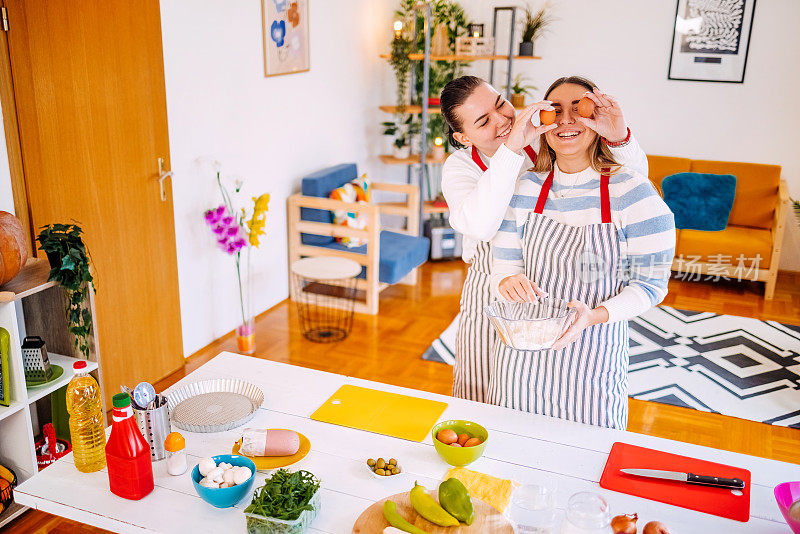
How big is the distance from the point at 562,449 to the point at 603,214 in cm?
56

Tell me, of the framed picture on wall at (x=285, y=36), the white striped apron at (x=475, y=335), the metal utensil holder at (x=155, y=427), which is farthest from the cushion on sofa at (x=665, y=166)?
the metal utensil holder at (x=155, y=427)

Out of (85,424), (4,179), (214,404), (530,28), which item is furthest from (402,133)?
(85,424)

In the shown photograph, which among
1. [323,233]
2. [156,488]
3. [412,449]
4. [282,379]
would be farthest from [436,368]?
[156,488]

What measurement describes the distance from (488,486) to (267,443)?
1.65ft

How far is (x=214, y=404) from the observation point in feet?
6.09

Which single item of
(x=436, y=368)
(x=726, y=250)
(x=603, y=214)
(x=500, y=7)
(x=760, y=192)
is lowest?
(x=436, y=368)

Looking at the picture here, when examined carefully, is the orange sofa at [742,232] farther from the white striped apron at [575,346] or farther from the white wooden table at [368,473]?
the white wooden table at [368,473]

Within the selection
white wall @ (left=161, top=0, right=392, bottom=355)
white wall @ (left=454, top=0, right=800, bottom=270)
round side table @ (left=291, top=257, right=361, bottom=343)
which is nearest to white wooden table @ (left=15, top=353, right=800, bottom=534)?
white wall @ (left=161, top=0, right=392, bottom=355)

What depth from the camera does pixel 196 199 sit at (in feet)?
12.7

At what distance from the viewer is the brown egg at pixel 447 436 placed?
1637 millimetres

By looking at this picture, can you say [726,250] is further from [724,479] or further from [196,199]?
[724,479]

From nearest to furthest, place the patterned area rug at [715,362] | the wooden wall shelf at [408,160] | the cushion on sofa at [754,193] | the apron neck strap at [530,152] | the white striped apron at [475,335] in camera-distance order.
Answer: the apron neck strap at [530,152]
the white striped apron at [475,335]
the patterned area rug at [715,362]
the cushion on sofa at [754,193]
the wooden wall shelf at [408,160]

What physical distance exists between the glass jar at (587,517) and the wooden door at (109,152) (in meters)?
2.46

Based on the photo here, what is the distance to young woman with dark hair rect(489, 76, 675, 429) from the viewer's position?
168 centimetres
